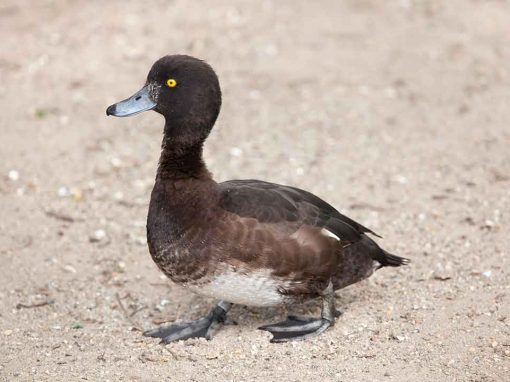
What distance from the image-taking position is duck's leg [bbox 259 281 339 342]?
4867mm

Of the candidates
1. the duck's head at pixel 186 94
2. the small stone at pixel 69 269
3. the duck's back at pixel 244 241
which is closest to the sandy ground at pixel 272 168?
the small stone at pixel 69 269

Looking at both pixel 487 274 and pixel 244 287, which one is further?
pixel 487 274

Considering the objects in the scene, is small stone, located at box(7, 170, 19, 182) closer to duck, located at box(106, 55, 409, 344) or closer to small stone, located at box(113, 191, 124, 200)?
small stone, located at box(113, 191, 124, 200)

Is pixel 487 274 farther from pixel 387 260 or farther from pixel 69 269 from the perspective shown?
pixel 69 269

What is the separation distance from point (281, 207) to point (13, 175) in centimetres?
314

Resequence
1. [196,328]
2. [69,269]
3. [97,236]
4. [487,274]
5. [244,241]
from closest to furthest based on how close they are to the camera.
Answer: [244,241]
[196,328]
[487,274]
[69,269]
[97,236]

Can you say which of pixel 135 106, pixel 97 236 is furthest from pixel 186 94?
pixel 97 236

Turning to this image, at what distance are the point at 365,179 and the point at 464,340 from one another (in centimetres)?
247

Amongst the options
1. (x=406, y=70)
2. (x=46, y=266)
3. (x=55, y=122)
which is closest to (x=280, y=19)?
(x=406, y=70)

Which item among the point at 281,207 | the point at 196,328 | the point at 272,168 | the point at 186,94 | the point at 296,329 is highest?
the point at 186,94

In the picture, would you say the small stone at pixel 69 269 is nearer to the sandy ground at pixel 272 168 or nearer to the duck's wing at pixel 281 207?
the sandy ground at pixel 272 168

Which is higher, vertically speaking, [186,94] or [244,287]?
[186,94]

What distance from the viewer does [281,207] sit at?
15.7 ft

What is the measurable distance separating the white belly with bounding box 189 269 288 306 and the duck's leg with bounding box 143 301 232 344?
0.37 metres
